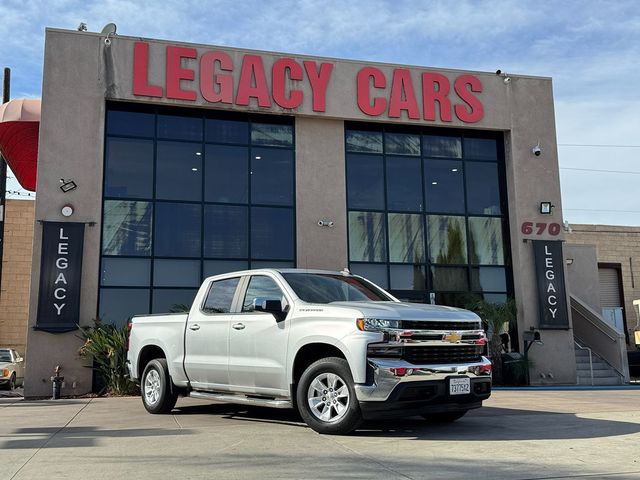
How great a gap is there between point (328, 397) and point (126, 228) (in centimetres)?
1007

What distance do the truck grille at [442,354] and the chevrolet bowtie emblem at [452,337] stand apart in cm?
7

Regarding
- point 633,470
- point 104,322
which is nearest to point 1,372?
point 104,322

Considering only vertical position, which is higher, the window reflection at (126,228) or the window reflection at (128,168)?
the window reflection at (128,168)

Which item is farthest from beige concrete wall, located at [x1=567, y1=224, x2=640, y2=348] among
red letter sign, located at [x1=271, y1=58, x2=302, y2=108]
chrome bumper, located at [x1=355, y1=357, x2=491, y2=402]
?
chrome bumper, located at [x1=355, y1=357, x2=491, y2=402]

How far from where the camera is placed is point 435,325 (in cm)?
716

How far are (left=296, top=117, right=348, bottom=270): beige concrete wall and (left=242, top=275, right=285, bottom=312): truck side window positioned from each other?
8012 mm

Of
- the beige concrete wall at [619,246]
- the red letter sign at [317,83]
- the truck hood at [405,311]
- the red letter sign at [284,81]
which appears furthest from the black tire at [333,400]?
the beige concrete wall at [619,246]

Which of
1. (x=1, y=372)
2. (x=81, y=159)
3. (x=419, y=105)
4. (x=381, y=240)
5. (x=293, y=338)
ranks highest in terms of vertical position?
(x=419, y=105)

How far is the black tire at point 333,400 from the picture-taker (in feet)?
22.5

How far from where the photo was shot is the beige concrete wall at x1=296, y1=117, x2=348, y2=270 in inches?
656

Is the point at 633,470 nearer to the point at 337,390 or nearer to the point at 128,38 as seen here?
the point at 337,390

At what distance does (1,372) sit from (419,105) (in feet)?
45.9

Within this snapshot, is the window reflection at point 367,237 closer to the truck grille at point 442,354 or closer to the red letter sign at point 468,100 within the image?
the red letter sign at point 468,100

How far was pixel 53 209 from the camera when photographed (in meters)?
15.0
